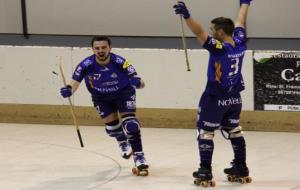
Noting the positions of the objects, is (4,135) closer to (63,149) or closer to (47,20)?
(63,149)

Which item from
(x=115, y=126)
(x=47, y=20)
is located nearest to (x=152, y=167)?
(x=115, y=126)

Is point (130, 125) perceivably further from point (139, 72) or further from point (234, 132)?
point (139, 72)

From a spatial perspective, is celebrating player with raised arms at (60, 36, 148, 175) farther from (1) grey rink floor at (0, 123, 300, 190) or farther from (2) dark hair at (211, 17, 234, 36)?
(2) dark hair at (211, 17, 234, 36)

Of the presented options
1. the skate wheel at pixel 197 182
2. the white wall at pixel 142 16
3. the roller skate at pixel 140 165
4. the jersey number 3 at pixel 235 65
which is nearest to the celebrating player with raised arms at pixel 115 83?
the roller skate at pixel 140 165

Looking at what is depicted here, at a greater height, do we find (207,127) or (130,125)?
(207,127)

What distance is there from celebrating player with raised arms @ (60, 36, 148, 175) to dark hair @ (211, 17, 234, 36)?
110cm

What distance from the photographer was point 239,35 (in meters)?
8.08

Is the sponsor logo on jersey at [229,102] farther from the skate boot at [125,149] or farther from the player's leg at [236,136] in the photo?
the skate boot at [125,149]

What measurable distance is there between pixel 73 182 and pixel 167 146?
5.80ft

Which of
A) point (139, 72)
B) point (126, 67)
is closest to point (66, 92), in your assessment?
point (126, 67)

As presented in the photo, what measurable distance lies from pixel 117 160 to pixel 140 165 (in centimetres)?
79

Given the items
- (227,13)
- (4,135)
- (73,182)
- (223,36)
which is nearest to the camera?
(223,36)

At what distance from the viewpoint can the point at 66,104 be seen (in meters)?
11.2

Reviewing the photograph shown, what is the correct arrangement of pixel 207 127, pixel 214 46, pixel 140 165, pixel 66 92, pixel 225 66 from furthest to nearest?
pixel 140 165 < pixel 66 92 < pixel 207 127 < pixel 225 66 < pixel 214 46
